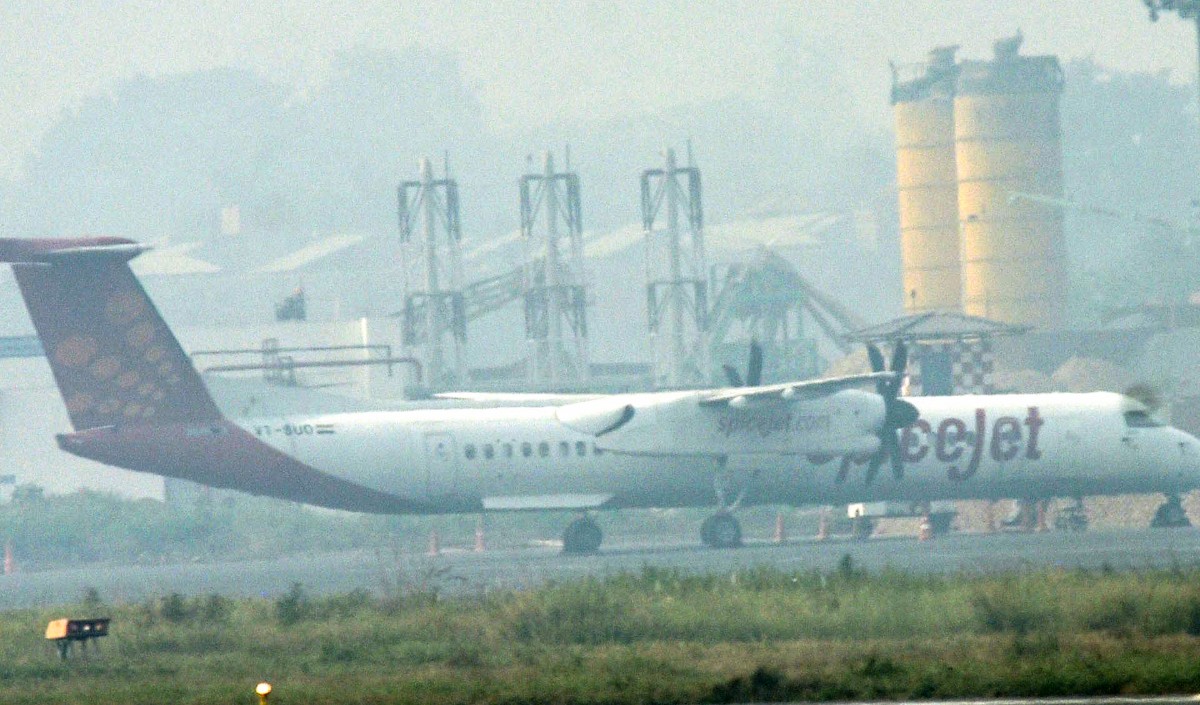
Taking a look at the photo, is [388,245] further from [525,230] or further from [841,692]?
[841,692]

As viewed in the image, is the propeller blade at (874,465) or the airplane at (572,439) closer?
the airplane at (572,439)

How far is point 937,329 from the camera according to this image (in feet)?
200

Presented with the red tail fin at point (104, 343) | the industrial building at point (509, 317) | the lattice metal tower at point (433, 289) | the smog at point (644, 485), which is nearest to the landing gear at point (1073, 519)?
the smog at point (644, 485)

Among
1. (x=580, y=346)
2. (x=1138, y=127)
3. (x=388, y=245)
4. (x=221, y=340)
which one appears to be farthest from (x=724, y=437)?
(x=1138, y=127)

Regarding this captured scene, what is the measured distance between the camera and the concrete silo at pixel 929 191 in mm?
99938

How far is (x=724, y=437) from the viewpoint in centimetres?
4647

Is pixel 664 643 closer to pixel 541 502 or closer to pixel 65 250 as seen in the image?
pixel 541 502

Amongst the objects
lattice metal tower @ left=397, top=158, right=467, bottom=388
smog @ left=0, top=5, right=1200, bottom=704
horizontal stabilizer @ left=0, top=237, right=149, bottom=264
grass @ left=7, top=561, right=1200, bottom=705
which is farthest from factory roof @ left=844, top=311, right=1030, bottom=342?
grass @ left=7, top=561, right=1200, bottom=705

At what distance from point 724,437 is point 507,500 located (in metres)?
5.12

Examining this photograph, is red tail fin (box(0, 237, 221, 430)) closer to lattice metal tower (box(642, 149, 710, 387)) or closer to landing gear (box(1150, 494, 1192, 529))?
landing gear (box(1150, 494, 1192, 529))

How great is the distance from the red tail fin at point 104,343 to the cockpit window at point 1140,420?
69.7 feet

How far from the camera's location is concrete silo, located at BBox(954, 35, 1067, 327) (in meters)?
96.2

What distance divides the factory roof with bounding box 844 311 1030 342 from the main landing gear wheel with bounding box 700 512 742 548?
1455cm

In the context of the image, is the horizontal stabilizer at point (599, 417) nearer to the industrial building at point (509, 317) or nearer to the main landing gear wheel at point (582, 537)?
the main landing gear wheel at point (582, 537)
